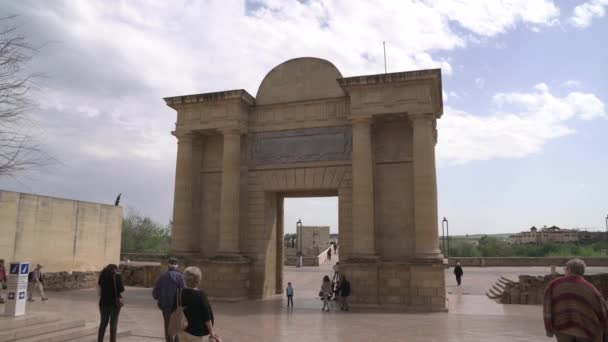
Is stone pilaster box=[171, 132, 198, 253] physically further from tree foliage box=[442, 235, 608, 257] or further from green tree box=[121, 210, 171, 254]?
tree foliage box=[442, 235, 608, 257]

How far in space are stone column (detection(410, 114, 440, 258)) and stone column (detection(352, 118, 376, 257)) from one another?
61.4 inches

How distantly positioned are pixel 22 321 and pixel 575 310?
30.7 ft

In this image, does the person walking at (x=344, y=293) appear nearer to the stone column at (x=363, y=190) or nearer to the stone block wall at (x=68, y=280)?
the stone column at (x=363, y=190)

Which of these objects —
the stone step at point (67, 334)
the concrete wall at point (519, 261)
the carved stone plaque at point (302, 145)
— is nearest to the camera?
the stone step at point (67, 334)

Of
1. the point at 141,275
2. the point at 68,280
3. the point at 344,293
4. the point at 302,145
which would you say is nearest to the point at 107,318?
the point at 344,293

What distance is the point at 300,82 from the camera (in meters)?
18.0

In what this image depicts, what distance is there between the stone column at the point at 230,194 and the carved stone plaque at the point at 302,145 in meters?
0.80

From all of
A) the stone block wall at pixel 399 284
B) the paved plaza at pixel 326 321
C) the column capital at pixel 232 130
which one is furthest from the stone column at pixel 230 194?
the stone block wall at pixel 399 284

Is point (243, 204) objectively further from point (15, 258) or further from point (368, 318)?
point (15, 258)

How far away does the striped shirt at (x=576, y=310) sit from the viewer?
461 cm

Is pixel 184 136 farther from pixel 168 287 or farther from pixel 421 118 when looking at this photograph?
pixel 168 287

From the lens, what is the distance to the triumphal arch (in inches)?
599

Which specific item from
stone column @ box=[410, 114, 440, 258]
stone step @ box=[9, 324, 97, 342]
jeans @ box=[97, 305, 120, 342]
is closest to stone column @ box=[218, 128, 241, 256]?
stone column @ box=[410, 114, 440, 258]

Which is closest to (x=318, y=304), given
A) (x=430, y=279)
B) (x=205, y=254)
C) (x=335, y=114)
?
(x=430, y=279)
